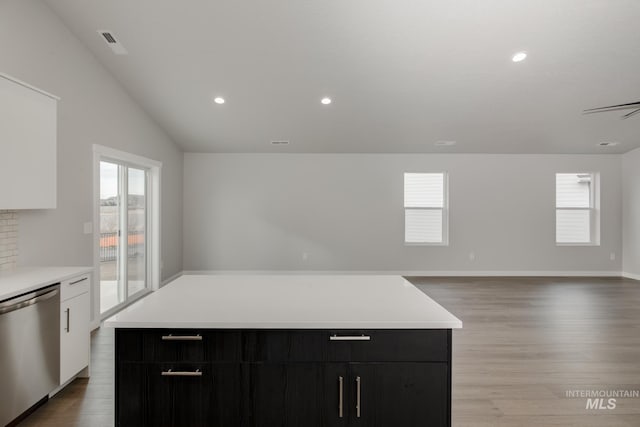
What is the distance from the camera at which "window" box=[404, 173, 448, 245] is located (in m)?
7.23

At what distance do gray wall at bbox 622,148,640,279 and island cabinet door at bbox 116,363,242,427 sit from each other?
827cm

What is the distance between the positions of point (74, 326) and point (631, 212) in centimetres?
897

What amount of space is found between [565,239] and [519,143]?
2.31m

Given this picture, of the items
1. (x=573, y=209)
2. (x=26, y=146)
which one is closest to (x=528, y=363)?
(x=26, y=146)

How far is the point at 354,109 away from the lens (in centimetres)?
534

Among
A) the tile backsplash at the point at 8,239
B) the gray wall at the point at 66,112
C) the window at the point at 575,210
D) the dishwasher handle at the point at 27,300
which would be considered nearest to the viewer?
the dishwasher handle at the point at 27,300

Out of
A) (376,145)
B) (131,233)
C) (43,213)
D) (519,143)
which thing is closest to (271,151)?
(376,145)

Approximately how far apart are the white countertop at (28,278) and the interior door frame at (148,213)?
120 cm

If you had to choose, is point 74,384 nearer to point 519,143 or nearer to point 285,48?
point 285,48

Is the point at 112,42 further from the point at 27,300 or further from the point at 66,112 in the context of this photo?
the point at 27,300

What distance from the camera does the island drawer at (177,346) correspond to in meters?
1.56

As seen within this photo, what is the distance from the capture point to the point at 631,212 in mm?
6945

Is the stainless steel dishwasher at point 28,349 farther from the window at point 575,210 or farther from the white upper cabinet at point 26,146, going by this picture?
the window at point 575,210

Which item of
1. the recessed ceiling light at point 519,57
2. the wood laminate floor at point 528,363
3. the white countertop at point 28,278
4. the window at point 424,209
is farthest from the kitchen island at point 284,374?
the window at point 424,209
